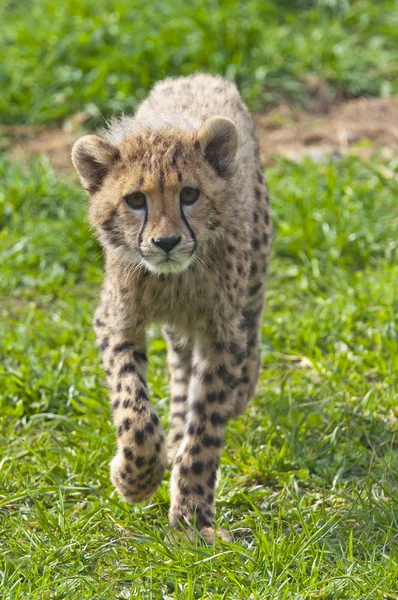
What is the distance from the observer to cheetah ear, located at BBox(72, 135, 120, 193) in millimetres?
4141

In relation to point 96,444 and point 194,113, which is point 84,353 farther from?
point 194,113

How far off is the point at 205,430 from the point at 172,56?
4.52 meters

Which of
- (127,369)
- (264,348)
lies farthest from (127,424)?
(264,348)

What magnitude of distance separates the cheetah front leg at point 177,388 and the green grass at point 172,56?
133 inches

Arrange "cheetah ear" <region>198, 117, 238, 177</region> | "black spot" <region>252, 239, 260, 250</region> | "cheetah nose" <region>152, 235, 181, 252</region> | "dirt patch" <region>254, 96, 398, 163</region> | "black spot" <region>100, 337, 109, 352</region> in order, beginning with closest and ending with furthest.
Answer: "cheetah nose" <region>152, 235, 181, 252</region> → "cheetah ear" <region>198, 117, 238, 177</region> → "black spot" <region>100, 337, 109, 352</region> → "black spot" <region>252, 239, 260, 250</region> → "dirt patch" <region>254, 96, 398, 163</region>

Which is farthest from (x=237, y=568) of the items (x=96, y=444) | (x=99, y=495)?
(x=96, y=444)

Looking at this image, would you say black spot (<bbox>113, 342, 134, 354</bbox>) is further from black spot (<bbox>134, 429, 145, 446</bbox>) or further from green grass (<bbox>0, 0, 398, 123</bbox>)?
green grass (<bbox>0, 0, 398, 123</bbox>)

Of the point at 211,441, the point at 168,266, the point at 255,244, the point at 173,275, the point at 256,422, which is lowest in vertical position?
the point at 256,422

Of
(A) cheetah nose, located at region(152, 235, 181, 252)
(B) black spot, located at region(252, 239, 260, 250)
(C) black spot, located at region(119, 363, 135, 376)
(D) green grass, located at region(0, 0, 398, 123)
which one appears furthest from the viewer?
(D) green grass, located at region(0, 0, 398, 123)

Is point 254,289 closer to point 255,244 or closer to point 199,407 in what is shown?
point 255,244

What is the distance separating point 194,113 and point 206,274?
88 centimetres

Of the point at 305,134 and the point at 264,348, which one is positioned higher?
the point at 264,348

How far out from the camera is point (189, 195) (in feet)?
13.0

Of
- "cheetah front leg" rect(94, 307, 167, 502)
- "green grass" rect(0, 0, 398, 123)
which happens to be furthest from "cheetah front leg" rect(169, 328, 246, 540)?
"green grass" rect(0, 0, 398, 123)
